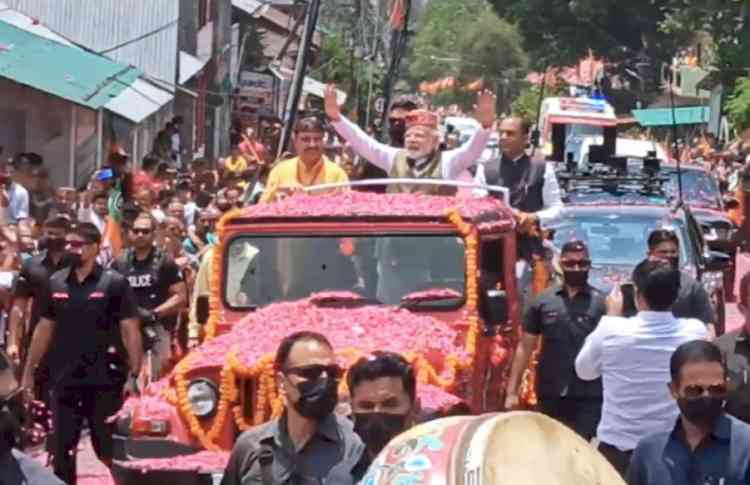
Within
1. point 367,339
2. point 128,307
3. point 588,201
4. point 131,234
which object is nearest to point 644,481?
point 367,339

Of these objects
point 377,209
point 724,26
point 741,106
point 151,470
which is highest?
point 724,26

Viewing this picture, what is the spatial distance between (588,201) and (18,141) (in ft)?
38.9

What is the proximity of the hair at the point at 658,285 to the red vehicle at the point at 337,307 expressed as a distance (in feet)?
4.66

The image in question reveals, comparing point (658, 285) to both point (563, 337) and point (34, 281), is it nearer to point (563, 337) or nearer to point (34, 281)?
point (563, 337)

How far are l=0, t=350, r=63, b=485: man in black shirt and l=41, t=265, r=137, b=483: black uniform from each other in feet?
18.7

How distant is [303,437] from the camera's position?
642cm

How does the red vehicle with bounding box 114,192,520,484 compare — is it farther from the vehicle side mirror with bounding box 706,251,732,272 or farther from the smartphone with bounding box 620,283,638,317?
the vehicle side mirror with bounding box 706,251,732,272

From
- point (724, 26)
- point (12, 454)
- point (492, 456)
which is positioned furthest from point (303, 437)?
point (724, 26)

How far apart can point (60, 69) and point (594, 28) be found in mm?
41814

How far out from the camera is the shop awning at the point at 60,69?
24.6m

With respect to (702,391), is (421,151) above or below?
above

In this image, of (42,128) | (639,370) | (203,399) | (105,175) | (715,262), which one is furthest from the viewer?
(42,128)

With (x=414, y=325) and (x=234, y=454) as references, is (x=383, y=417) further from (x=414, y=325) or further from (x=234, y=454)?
(x=414, y=325)

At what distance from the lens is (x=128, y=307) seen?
11.9 meters
